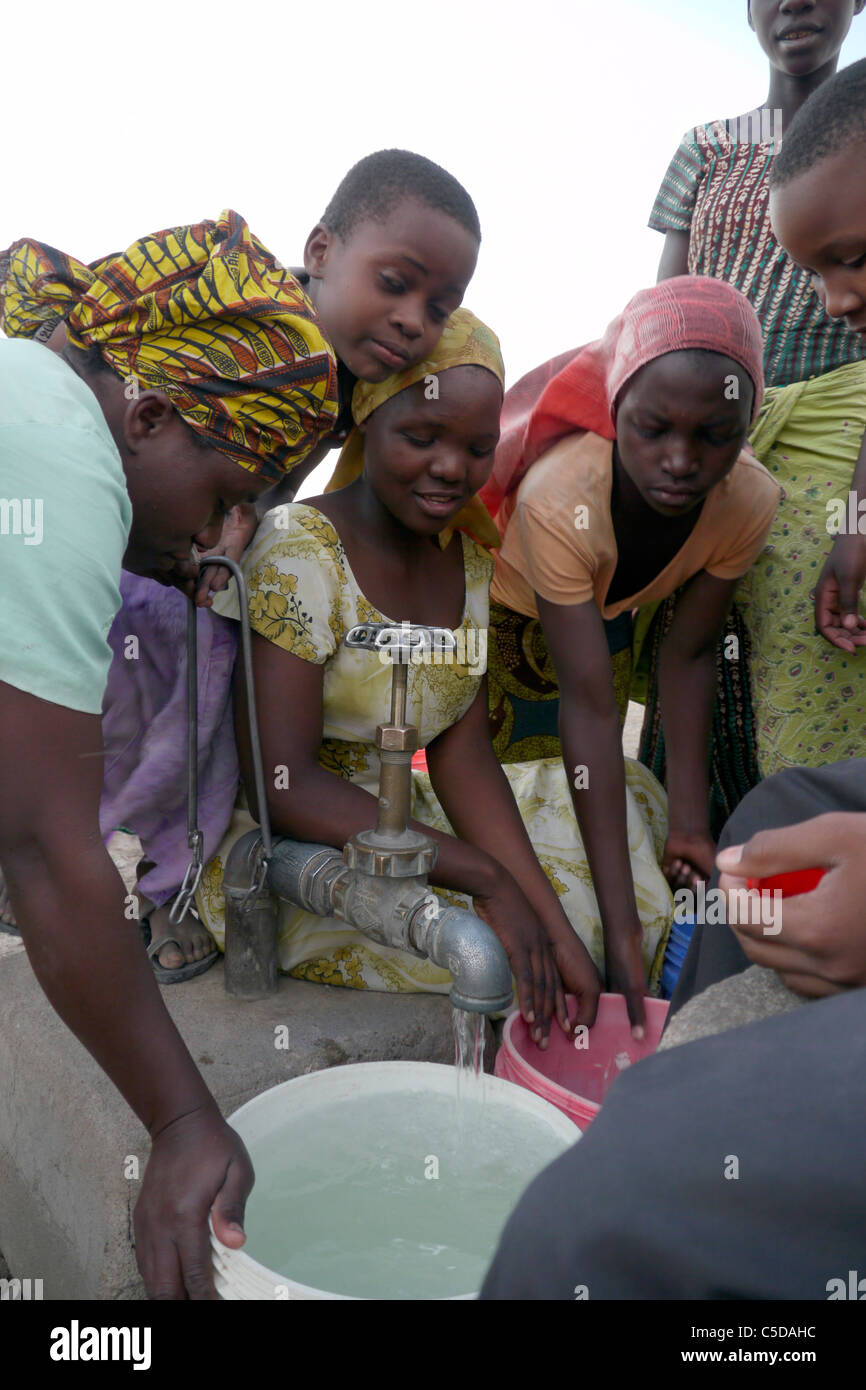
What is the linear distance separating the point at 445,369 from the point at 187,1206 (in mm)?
1359

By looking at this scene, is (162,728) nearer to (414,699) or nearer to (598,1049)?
(414,699)

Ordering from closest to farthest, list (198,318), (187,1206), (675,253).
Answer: (187,1206)
(198,318)
(675,253)

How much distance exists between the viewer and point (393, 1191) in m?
1.35

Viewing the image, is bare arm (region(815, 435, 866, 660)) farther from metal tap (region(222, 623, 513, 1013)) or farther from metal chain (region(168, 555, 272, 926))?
metal chain (region(168, 555, 272, 926))

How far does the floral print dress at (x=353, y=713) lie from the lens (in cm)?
173

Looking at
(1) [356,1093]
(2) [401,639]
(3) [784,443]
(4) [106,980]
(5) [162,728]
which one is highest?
A: (3) [784,443]

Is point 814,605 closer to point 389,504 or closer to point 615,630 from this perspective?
point 615,630

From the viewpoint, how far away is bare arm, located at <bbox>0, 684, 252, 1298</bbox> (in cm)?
99

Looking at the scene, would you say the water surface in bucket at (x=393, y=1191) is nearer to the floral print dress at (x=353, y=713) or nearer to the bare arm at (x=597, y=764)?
the floral print dress at (x=353, y=713)

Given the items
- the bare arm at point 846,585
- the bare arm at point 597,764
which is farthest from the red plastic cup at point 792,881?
the bare arm at point 846,585

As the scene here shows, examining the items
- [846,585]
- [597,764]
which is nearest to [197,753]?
[597,764]

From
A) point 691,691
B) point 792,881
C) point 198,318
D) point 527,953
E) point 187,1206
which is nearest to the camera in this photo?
point 792,881
